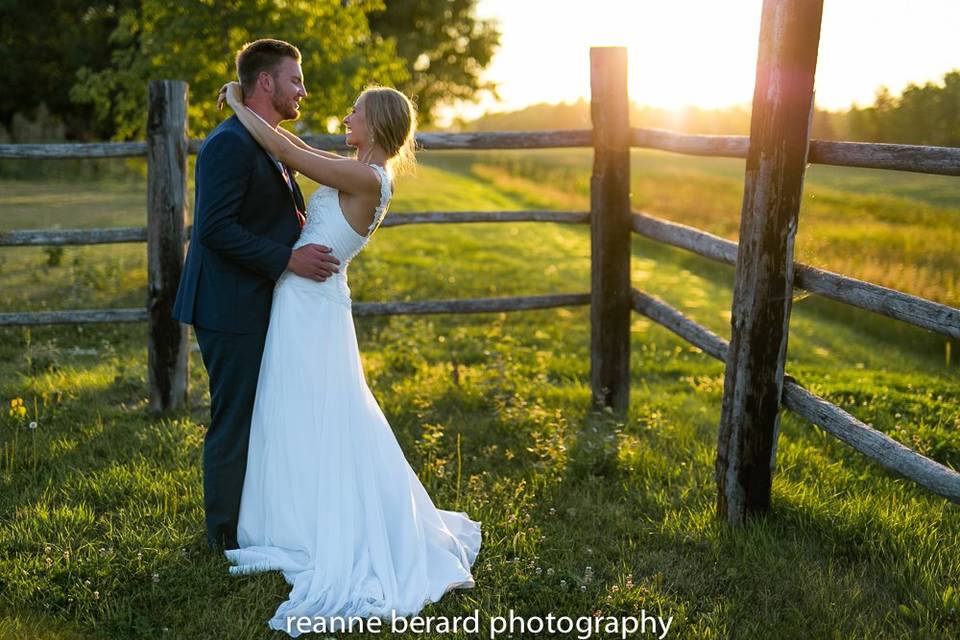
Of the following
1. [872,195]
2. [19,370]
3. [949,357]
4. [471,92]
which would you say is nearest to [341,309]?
[19,370]

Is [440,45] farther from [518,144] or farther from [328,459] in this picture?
[328,459]

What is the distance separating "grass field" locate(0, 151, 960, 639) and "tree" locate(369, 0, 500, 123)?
1875 cm

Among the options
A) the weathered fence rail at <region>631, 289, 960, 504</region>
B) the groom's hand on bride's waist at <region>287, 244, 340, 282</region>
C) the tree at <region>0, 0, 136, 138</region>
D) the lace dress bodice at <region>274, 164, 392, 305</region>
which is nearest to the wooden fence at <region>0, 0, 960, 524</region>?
the weathered fence rail at <region>631, 289, 960, 504</region>

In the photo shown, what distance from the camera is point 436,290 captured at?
1060cm

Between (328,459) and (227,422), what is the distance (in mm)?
513

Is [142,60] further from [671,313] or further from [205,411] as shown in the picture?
[671,313]

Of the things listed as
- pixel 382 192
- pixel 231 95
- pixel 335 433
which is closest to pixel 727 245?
pixel 382 192

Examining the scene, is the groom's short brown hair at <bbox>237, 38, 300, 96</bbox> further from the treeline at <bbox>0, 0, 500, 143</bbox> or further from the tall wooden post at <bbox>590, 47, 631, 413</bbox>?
the treeline at <bbox>0, 0, 500, 143</bbox>

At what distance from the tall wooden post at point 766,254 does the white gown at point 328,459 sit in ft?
4.69

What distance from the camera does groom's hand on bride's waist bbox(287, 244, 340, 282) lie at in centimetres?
357

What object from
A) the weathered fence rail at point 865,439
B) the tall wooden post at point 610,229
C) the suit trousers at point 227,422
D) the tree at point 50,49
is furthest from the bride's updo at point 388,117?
the tree at point 50,49

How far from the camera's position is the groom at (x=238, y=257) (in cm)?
354

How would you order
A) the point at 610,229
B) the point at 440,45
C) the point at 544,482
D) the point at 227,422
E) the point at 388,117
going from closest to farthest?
the point at 388,117 < the point at 227,422 < the point at 544,482 < the point at 610,229 < the point at 440,45

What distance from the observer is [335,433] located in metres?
3.63
